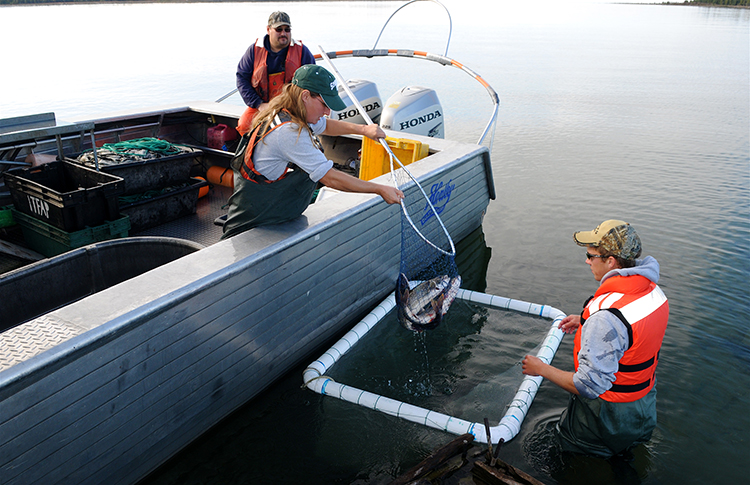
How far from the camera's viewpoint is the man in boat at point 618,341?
2080mm

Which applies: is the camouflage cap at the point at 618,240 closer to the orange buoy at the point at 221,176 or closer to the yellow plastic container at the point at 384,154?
the yellow plastic container at the point at 384,154

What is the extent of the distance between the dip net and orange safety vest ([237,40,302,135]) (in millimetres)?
1089

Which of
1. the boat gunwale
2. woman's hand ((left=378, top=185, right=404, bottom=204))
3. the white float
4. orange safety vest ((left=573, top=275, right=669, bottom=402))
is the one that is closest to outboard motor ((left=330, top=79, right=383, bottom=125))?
the boat gunwale

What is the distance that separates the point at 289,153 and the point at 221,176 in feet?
9.41

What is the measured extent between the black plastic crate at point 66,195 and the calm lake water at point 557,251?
5.58 ft

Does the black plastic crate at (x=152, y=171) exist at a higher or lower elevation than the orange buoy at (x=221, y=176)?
higher

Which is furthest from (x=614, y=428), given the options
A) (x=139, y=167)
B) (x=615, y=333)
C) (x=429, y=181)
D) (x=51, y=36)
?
(x=51, y=36)

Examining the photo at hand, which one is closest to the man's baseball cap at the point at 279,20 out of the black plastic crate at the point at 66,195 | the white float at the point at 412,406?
the black plastic crate at the point at 66,195

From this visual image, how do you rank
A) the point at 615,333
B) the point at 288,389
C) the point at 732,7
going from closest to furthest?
the point at 615,333
the point at 288,389
the point at 732,7

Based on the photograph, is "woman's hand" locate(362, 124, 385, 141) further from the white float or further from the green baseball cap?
the white float

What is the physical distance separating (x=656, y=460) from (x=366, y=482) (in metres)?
1.55

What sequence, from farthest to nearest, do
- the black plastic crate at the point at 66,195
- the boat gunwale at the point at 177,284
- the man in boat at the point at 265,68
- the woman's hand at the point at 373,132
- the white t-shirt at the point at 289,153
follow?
the man in boat at the point at 265,68 → the black plastic crate at the point at 66,195 → the woman's hand at the point at 373,132 → the white t-shirt at the point at 289,153 → the boat gunwale at the point at 177,284

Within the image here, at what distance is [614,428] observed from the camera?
232cm

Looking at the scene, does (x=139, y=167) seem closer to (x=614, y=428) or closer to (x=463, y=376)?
(x=463, y=376)
